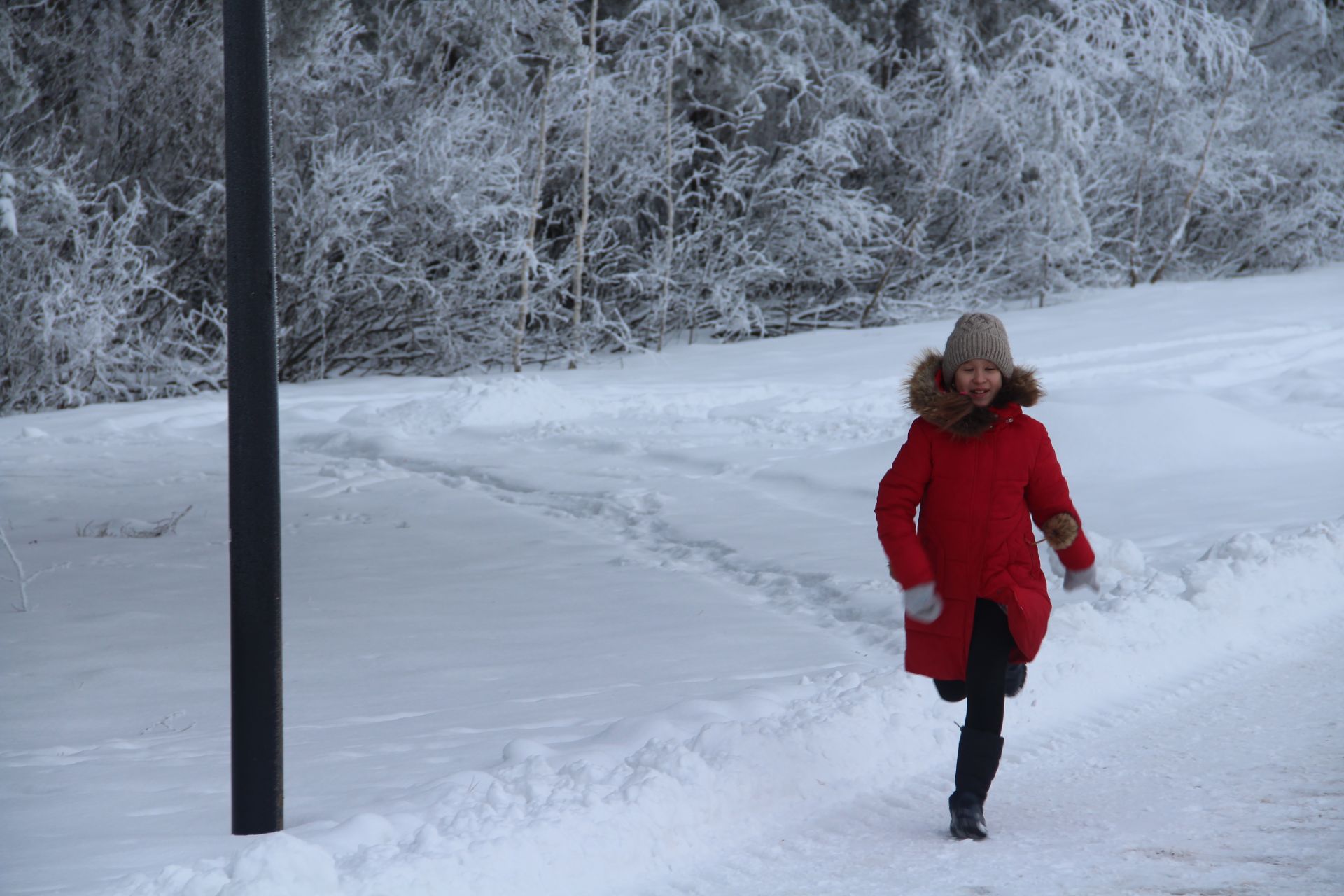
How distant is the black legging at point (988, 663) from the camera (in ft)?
10.1

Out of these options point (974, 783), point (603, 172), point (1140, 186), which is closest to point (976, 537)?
point (974, 783)

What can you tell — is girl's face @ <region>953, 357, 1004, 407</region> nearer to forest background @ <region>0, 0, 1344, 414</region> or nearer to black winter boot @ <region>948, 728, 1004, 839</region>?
black winter boot @ <region>948, 728, 1004, 839</region>

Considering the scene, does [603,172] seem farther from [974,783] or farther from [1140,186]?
[974,783]

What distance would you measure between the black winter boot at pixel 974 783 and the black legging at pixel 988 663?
0.03 metres

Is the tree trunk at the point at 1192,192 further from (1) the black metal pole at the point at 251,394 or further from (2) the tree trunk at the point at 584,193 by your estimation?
(1) the black metal pole at the point at 251,394

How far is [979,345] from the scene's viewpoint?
3.17 meters

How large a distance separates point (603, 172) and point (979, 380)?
1573cm

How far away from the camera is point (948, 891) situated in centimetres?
275

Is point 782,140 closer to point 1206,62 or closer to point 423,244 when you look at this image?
point 423,244

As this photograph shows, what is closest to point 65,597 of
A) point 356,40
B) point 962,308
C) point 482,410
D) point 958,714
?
point 958,714

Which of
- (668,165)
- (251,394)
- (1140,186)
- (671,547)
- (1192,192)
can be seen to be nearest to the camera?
(251,394)

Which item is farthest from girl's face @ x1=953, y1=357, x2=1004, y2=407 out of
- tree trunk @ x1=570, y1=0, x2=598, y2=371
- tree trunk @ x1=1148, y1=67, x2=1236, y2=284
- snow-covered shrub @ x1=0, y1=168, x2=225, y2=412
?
tree trunk @ x1=1148, y1=67, x2=1236, y2=284

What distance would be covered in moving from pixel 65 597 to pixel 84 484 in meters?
3.59

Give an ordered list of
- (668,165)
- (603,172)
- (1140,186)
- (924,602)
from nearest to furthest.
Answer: (924,602)
(668,165)
(603,172)
(1140,186)
